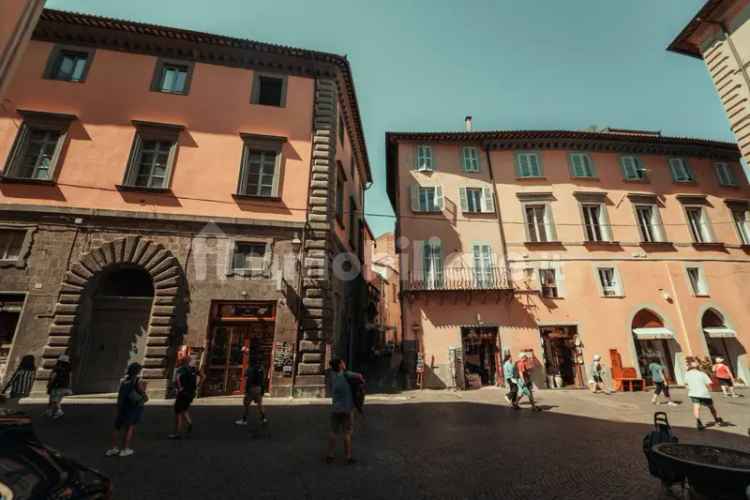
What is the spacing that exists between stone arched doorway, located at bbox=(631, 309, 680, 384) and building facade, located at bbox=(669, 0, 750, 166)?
9328mm

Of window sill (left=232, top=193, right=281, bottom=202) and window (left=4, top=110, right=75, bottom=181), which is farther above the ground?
window (left=4, top=110, right=75, bottom=181)

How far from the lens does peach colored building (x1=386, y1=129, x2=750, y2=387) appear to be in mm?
15617

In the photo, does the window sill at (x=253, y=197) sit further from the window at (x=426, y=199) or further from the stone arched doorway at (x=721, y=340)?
the stone arched doorway at (x=721, y=340)

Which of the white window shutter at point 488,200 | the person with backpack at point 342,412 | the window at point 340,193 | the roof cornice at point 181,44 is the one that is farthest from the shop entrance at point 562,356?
the roof cornice at point 181,44

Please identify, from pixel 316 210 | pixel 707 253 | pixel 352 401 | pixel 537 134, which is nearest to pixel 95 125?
pixel 316 210

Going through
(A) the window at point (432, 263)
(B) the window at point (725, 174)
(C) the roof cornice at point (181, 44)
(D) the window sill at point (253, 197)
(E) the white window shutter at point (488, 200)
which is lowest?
(A) the window at point (432, 263)

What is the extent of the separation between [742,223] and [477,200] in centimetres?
1516

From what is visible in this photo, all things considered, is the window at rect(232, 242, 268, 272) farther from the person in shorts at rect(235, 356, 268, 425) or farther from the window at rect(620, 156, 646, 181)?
the window at rect(620, 156, 646, 181)

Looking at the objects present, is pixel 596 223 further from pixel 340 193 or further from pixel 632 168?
pixel 340 193

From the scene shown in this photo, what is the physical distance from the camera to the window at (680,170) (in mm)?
18469

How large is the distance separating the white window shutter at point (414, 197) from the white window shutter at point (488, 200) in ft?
12.0

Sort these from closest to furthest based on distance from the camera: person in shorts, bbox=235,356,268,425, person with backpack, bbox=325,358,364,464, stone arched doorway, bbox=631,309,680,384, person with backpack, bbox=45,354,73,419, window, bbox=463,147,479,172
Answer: person with backpack, bbox=325,358,364,464, person in shorts, bbox=235,356,268,425, person with backpack, bbox=45,354,73,419, stone arched doorway, bbox=631,309,680,384, window, bbox=463,147,479,172

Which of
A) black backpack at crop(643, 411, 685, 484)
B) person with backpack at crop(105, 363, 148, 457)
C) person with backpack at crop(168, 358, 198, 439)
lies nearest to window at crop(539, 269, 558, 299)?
black backpack at crop(643, 411, 685, 484)

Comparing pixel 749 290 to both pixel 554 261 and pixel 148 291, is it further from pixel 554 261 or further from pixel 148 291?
pixel 148 291
